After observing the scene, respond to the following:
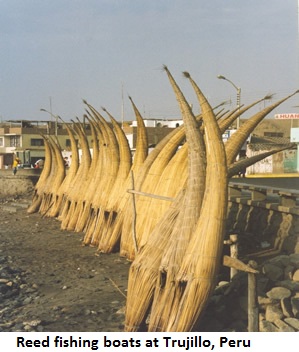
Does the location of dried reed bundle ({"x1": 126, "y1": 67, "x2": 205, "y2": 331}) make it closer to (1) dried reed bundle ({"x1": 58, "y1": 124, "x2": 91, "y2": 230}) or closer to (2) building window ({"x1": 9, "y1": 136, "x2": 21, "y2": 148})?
(1) dried reed bundle ({"x1": 58, "y1": 124, "x2": 91, "y2": 230})

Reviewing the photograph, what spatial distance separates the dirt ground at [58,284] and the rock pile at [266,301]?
149 cm

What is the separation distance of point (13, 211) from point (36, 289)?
1485 cm

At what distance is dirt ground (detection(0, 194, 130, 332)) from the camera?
838 cm

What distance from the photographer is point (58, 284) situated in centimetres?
1090

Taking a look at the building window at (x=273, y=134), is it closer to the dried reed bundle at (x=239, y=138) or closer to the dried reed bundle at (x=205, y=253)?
the dried reed bundle at (x=239, y=138)

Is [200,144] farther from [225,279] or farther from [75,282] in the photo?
[75,282]

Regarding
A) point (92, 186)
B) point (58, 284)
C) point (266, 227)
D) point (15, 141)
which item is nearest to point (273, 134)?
point (15, 141)

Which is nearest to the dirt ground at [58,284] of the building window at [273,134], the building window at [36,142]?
the building window at [273,134]

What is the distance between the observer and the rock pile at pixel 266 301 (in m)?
6.97

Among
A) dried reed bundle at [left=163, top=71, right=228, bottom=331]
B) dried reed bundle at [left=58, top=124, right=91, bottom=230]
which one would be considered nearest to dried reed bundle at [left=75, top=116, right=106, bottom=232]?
dried reed bundle at [left=58, top=124, right=91, bottom=230]

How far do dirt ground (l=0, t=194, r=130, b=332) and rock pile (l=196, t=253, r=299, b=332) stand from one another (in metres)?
1.49

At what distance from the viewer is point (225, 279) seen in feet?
30.5

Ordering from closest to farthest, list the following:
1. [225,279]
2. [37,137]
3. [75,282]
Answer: [225,279] < [75,282] < [37,137]
